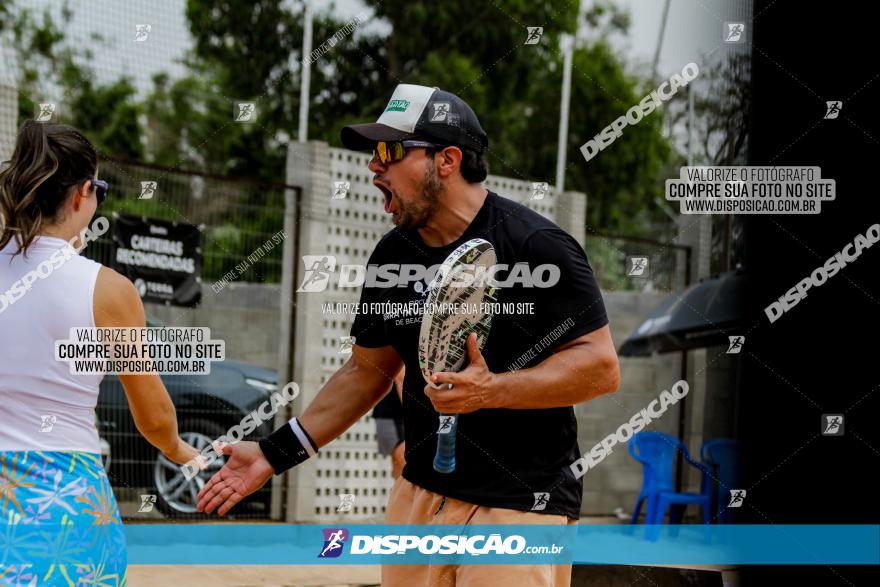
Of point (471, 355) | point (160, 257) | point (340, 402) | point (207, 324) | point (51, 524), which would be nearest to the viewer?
point (51, 524)

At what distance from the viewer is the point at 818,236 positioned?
3705 millimetres

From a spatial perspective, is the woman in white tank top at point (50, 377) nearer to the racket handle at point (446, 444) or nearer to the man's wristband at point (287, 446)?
the man's wristband at point (287, 446)

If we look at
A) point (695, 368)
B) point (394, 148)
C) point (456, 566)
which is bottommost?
point (456, 566)

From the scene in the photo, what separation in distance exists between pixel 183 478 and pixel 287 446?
4973mm

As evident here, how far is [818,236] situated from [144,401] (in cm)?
240

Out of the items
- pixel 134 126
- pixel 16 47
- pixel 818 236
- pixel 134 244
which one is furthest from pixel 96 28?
pixel 16 47

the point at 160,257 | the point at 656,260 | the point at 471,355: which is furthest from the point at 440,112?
the point at 656,260

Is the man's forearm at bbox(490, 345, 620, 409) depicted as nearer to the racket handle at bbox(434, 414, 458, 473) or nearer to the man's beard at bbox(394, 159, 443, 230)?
the racket handle at bbox(434, 414, 458, 473)

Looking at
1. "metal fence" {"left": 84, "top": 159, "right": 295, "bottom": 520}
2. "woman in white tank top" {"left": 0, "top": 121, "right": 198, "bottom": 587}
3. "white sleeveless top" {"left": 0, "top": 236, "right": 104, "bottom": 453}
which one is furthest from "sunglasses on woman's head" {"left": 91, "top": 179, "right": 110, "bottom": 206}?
"metal fence" {"left": 84, "top": 159, "right": 295, "bottom": 520}

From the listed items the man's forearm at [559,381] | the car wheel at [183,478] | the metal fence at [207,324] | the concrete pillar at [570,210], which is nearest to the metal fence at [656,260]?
the concrete pillar at [570,210]

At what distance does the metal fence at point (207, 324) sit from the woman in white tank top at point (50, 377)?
15.3ft

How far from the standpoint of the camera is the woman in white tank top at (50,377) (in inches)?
90.1

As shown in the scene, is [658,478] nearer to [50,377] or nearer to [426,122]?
[426,122]

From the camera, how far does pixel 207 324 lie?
324 inches
